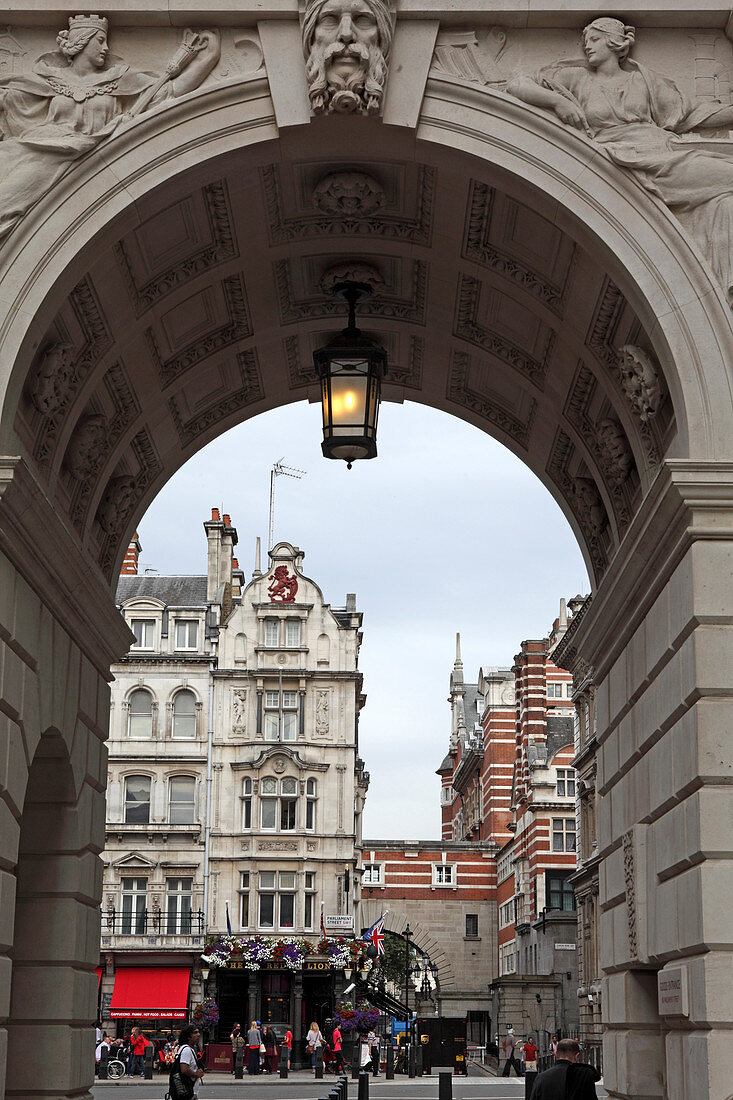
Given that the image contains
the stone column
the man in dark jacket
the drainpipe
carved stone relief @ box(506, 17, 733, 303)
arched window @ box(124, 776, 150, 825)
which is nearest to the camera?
the stone column

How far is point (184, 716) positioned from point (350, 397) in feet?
147

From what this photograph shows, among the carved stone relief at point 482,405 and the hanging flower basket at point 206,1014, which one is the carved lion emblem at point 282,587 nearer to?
the hanging flower basket at point 206,1014

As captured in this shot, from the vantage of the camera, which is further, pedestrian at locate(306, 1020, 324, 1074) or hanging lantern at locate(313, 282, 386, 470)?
pedestrian at locate(306, 1020, 324, 1074)

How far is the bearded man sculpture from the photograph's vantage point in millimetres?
9617

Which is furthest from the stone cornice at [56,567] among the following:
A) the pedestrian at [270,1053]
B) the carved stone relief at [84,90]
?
the pedestrian at [270,1053]

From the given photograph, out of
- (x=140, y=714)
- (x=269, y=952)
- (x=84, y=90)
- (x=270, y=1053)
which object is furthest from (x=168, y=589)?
(x=84, y=90)

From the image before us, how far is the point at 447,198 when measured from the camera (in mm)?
10797

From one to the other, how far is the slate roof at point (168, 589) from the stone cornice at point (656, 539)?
45.5 meters

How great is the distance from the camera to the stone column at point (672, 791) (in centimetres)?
834

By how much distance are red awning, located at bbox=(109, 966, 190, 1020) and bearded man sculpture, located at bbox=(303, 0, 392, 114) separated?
44.9m

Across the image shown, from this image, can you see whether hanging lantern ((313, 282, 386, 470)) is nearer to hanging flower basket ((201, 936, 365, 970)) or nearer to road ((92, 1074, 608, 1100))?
road ((92, 1074, 608, 1100))

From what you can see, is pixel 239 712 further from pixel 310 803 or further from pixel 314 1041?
pixel 314 1041

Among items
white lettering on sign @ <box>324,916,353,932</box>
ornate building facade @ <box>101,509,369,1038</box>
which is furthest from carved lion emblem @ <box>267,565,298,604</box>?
white lettering on sign @ <box>324,916,353,932</box>

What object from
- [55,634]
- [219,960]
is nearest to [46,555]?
[55,634]
